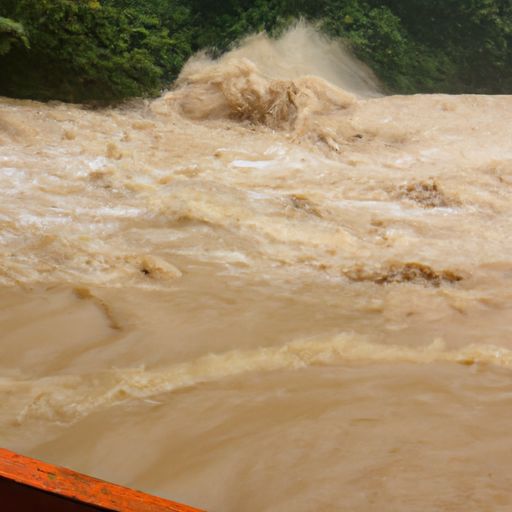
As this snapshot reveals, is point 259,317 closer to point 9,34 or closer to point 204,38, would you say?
point 9,34

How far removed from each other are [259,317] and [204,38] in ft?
27.5

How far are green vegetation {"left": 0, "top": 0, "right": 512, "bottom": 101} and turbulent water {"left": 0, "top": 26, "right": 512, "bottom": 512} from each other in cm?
150

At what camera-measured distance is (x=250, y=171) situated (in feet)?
19.5

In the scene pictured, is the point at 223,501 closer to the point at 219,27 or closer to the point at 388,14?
the point at 219,27

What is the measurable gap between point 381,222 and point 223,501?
10.8ft

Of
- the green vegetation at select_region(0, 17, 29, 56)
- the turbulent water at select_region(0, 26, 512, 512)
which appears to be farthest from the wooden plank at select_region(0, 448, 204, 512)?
the green vegetation at select_region(0, 17, 29, 56)

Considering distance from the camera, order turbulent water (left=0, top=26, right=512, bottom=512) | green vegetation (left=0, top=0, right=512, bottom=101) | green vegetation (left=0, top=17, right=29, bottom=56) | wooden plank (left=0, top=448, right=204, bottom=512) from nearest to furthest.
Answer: wooden plank (left=0, top=448, right=204, bottom=512)
turbulent water (left=0, top=26, right=512, bottom=512)
green vegetation (left=0, top=17, right=29, bottom=56)
green vegetation (left=0, top=0, right=512, bottom=101)

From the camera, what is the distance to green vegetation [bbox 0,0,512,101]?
320 inches

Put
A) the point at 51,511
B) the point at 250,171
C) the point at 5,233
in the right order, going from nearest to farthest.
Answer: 1. the point at 51,511
2. the point at 5,233
3. the point at 250,171

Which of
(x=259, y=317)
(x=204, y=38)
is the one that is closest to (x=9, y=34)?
(x=204, y=38)

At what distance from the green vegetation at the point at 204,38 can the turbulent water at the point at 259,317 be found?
150 cm

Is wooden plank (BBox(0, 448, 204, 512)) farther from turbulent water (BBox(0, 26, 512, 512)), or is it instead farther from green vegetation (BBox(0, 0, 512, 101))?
green vegetation (BBox(0, 0, 512, 101))

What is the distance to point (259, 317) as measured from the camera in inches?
116

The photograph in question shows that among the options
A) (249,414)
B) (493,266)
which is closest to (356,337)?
(249,414)
